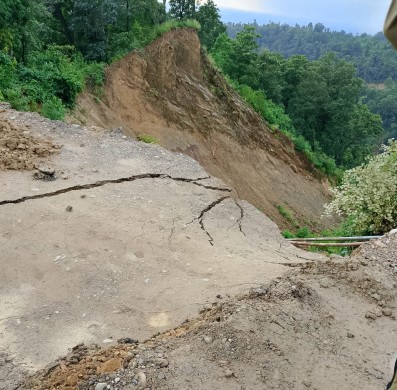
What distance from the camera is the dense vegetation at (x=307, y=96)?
23.7m

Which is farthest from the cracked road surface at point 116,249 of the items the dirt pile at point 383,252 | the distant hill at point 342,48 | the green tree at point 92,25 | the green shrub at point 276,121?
the distant hill at point 342,48

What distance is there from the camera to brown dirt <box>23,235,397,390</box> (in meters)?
3.35

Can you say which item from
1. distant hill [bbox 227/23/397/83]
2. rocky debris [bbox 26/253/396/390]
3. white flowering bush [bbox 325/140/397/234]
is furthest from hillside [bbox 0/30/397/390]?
distant hill [bbox 227/23/397/83]

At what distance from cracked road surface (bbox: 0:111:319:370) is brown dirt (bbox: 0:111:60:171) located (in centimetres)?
24

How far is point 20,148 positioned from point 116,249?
3172mm

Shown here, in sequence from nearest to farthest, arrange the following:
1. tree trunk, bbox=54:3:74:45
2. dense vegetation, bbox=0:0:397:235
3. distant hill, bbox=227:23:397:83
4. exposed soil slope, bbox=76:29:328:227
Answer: dense vegetation, bbox=0:0:397:235
tree trunk, bbox=54:3:74:45
exposed soil slope, bbox=76:29:328:227
distant hill, bbox=227:23:397:83

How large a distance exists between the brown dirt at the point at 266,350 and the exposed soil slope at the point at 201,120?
11.6 meters

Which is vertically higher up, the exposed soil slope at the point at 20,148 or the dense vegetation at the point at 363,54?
the dense vegetation at the point at 363,54

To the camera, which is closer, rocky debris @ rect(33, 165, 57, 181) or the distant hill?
rocky debris @ rect(33, 165, 57, 181)

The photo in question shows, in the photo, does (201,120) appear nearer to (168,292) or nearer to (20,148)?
(20,148)

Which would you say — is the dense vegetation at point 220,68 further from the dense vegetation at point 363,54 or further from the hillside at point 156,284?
the dense vegetation at point 363,54

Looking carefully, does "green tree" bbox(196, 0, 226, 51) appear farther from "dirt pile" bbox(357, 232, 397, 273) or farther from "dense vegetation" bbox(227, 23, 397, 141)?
"dense vegetation" bbox(227, 23, 397, 141)

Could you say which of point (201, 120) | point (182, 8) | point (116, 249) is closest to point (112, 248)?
point (116, 249)

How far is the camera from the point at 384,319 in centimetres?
436
